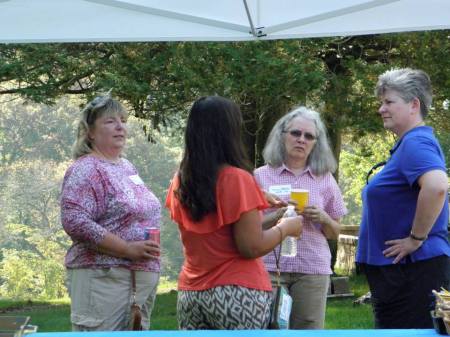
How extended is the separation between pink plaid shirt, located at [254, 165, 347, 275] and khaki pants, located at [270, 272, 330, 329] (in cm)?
4

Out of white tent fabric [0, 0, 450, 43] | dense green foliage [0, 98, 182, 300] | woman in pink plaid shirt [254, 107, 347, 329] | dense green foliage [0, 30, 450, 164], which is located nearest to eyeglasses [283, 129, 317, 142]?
woman in pink plaid shirt [254, 107, 347, 329]

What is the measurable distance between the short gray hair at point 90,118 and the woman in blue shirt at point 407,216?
128 centimetres

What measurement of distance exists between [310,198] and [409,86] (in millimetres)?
797

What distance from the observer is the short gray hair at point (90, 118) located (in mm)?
3668

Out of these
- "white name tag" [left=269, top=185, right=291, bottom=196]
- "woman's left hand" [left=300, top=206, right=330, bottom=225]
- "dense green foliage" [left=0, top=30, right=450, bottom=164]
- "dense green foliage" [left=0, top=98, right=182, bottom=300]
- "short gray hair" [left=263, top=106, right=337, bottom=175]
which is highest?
"dense green foliage" [left=0, top=30, right=450, bottom=164]

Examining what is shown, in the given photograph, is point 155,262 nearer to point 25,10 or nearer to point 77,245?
point 77,245

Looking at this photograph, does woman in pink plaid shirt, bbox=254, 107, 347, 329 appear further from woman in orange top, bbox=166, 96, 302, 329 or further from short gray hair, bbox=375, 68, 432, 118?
woman in orange top, bbox=166, 96, 302, 329

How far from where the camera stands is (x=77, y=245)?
139 inches

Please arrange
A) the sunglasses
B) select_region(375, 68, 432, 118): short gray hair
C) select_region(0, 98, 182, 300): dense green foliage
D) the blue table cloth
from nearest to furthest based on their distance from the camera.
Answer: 1. the blue table cloth
2. select_region(375, 68, 432, 118): short gray hair
3. the sunglasses
4. select_region(0, 98, 182, 300): dense green foliage

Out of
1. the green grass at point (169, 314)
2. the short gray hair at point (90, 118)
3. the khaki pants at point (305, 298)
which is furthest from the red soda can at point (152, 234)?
the green grass at point (169, 314)

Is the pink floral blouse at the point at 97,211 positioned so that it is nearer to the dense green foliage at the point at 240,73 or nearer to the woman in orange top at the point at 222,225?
the woman in orange top at the point at 222,225

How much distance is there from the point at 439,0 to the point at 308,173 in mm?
1182

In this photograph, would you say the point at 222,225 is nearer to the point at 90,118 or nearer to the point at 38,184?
the point at 90,118

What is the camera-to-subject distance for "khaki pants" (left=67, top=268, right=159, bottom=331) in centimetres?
343
